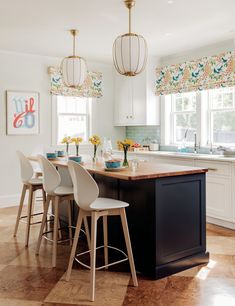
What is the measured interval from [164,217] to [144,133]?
4.07 meters

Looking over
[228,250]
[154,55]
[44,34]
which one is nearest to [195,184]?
[228,250]

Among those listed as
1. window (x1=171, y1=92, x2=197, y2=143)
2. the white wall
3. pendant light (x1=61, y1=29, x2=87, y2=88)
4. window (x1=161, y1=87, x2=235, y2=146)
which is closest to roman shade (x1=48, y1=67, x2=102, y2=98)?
the white wall

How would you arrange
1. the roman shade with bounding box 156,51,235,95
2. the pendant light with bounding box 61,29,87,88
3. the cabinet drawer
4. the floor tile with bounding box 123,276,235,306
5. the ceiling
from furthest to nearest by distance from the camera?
1. the roman shade with bounding box 156,51,235,95
2. the cabinet drawer
3. the pendant light with bounding box 61,29,87,88
4. the ceiling
5. the floor tile with bounding box 123,276,235,306

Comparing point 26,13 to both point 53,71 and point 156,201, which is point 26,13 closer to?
point 53,71

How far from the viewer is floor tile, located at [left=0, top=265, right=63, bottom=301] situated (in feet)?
9.18

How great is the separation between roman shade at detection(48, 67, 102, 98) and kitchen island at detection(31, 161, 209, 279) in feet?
11.0

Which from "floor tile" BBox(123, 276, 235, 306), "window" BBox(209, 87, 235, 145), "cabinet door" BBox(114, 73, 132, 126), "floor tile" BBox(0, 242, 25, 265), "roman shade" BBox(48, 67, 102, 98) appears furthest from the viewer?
"cabinet door" BBox(114, 73, 132, 126)

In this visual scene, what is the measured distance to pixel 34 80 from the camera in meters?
6.26

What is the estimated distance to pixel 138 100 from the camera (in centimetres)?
657

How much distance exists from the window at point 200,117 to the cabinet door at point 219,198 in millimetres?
900

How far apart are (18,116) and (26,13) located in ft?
7.65

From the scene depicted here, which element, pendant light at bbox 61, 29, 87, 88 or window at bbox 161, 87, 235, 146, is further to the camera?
window at bbox 161, 87, 235, 146

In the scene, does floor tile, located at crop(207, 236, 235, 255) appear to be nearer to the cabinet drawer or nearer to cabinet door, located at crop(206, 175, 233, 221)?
cabinet door, located at crop(206, 175, 233, 221)

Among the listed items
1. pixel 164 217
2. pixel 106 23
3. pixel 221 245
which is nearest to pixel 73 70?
pixel 106 23
